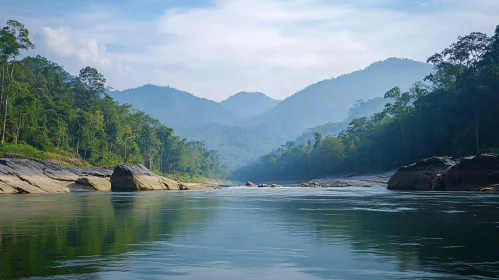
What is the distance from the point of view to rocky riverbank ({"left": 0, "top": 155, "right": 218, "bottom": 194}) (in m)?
42.8

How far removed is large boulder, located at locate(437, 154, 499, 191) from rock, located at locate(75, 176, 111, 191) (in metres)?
36.7

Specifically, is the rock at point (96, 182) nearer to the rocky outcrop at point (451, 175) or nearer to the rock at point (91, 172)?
the rock at point (91, 172)

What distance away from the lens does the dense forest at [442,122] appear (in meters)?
70.3

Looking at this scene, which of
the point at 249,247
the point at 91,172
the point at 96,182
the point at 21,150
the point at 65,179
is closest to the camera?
the point at 249,247

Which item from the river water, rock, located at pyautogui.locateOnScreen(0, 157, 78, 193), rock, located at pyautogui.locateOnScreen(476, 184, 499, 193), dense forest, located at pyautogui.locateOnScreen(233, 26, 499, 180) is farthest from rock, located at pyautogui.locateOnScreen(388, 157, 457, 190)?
rock, located at pyautogui.locateOnScreen(0, 157, 78, 193)

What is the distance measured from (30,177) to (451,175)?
3950 centimetres

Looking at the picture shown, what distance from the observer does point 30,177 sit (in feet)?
147

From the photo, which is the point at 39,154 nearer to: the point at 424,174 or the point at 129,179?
the point at 129,179

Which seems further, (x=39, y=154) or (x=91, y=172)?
(x=39, y=154)

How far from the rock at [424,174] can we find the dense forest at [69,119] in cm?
4758

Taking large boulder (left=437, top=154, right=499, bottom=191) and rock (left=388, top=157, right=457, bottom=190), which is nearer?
large boulder (left=437, top=154, right=499, bottom=191)

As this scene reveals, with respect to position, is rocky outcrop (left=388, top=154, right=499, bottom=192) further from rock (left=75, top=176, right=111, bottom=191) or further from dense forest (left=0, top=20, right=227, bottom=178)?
dense forest (left=0, top=20, right=227, bottom=178)

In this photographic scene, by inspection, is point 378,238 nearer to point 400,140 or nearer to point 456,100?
point 456,100

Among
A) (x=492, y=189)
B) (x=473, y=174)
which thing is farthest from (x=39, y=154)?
(x=492, y=189)
